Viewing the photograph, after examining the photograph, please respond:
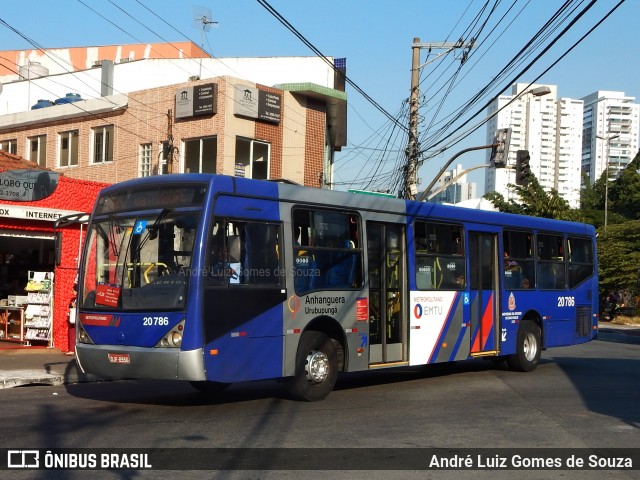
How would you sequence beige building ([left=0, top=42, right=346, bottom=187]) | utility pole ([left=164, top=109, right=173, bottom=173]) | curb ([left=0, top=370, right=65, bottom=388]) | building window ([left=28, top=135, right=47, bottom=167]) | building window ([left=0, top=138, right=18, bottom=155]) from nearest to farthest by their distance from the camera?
curb ([left=0, top=370, right=65, bottom=388]) < beige building ([left=0, top=42, right=346, bottom=187]) < utility pole ([left=164, top=109, right=173, bottom=173]) < building window ([left=28, top=135, right=47, bottom=167]) < building window ([left=0, top=138, right=18, bottom=155])

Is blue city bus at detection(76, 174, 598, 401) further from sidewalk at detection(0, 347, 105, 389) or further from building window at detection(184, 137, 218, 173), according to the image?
building window at detection(184, 137, 218, 173)

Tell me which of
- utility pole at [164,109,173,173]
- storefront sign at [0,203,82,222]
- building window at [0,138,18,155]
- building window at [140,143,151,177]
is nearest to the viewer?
storefront sign at [0,203,82,222]

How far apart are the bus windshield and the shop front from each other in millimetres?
6348

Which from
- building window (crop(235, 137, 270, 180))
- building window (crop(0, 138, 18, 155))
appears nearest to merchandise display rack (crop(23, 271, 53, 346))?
building window (crop(235, 137, 270, 180))

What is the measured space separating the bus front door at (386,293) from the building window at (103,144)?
22594 mm

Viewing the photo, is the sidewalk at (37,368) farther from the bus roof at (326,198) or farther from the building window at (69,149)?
the building window at (69,149)

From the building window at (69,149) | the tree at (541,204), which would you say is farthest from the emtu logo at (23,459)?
the tree at (541,204)

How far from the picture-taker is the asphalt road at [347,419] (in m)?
8.47

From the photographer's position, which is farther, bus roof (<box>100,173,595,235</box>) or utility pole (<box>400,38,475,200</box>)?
utility pole (<box>400,38,475,200</box>)

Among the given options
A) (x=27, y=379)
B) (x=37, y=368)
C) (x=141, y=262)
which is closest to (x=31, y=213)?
(x=37, y=368)

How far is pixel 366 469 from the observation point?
7.68 meters

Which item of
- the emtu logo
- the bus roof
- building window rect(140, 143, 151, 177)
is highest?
building window rect(140, 143, 151, 177)

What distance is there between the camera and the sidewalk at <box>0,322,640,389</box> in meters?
14.2

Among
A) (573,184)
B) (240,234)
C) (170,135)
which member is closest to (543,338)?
(240,234)
